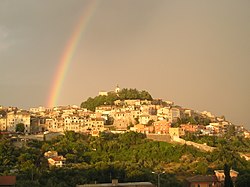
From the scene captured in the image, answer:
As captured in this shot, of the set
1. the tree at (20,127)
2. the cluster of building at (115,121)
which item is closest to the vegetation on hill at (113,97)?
the cluster of building at (115,121)

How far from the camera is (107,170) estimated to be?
22.2 meters

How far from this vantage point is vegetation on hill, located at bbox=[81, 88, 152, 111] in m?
52.5

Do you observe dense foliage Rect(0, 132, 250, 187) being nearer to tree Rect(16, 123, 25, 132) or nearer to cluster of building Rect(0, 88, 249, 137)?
cluster of building Rect(0, 88, 249, 137)

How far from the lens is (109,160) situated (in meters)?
28.6

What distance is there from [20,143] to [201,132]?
63.1 feet

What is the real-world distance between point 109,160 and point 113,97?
25.0 m

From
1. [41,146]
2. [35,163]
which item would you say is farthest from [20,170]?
[41,146]

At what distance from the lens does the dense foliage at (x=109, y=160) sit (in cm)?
2111

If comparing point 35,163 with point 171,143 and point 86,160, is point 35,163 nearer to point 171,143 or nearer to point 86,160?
point 86,160

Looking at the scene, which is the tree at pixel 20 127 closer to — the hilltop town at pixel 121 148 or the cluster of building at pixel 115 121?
the hilltop town at pixel 121 148

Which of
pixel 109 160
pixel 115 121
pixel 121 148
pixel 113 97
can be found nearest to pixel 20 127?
pixel 115 121

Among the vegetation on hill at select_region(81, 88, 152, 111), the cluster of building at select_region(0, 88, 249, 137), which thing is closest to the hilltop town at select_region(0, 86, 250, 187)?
the vegetation on hill at select_region(81, 88, 152, 111)

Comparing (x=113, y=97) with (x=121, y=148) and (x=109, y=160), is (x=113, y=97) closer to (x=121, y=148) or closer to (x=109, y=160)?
(x=121, y=148)

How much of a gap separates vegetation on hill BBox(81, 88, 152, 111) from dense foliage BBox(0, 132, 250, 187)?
15576mm
